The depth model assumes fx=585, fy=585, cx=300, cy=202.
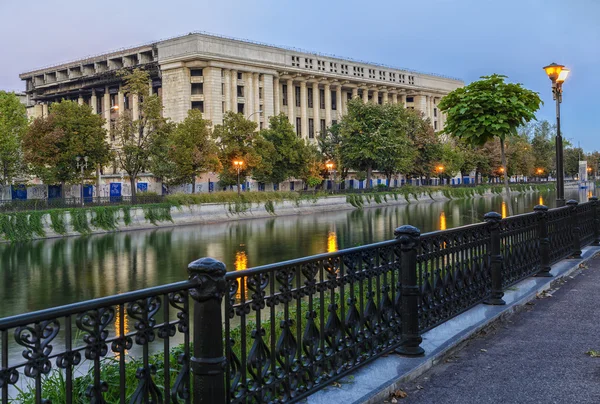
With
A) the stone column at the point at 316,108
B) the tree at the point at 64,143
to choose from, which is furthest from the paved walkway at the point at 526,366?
the stone column at the point at 316,108

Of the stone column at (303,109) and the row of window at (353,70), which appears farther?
the stone column at (303,109)

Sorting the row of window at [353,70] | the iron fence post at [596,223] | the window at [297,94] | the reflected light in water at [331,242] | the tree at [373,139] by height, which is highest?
the row of window at [353,70]

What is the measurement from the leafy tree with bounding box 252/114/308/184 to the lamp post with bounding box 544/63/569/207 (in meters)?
44.5

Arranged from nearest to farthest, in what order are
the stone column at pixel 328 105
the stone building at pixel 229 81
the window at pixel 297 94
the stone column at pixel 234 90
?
1. the stone building at pixel 229 81
2. the stone column at pixel 234 90
3. the window at pixel 297 94
4. the stone column at pixel 328 105

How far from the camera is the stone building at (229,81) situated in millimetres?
72438

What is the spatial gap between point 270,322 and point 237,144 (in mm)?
51076

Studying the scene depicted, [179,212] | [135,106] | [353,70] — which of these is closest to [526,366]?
[179,212]

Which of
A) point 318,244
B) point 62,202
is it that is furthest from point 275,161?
point 318,244

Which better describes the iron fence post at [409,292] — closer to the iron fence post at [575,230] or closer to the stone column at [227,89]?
the iron fence post at [575,230]

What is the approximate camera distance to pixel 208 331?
3.67m

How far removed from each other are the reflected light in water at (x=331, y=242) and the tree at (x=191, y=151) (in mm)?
19830

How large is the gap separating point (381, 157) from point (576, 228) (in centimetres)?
5306

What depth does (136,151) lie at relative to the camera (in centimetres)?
4644

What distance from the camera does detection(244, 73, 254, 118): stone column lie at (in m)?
76.5
